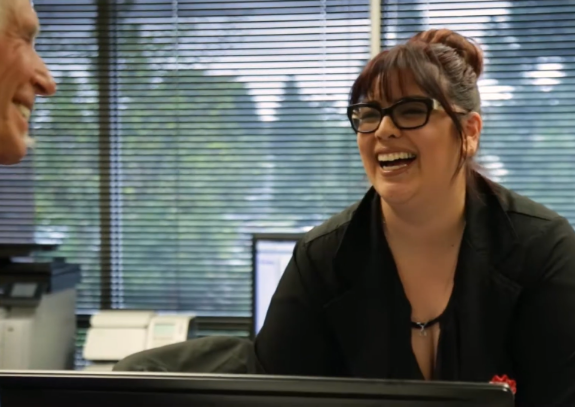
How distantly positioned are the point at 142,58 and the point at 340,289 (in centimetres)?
187

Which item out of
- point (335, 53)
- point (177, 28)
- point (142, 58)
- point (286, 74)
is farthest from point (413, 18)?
point (142, 58)

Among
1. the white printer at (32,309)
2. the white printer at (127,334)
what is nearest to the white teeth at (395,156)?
the white printer at (127,334)

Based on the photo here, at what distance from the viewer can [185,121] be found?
9.41ft

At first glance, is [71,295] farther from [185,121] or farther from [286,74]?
[286,74]

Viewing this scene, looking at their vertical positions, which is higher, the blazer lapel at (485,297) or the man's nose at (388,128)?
the man's nose at (388,128)

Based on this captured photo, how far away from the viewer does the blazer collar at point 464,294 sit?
1.37 m

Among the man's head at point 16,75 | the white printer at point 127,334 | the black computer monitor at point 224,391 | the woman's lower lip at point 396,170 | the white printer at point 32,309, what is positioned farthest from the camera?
the white printer at point 127,334

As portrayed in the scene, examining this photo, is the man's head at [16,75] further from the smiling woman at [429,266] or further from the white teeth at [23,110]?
the smiling woman at [429,266]

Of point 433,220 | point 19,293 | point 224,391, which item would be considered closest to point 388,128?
point 433,220

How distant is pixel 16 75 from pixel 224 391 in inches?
21.0

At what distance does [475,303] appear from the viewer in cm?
139

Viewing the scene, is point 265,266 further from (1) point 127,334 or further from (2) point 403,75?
(2) point 403,75

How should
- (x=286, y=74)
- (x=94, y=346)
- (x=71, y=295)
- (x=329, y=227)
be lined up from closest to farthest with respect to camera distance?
(x=329, y=227)
(x=94, y=346)
(x=71, y=295)
(x=286, y=74)

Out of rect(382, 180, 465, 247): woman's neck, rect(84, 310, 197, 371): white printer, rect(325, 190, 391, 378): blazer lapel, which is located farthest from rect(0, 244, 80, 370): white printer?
rect(382, 180, 465, 247): woman's neck
